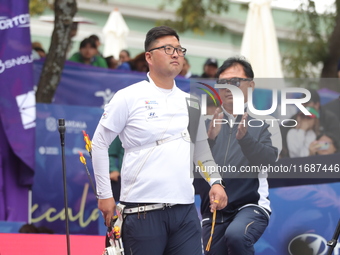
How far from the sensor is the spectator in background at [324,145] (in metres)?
8.98

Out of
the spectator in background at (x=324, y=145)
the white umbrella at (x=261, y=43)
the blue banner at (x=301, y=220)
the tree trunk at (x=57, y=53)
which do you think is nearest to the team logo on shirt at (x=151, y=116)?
the blue banner at (x=301, y=220)

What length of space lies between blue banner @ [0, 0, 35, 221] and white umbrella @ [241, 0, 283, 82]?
5633 mm

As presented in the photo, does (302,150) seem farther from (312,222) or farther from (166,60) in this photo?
(166,60)

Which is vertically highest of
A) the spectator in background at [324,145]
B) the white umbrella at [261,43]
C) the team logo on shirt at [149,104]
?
the white umbrella at [261,43]

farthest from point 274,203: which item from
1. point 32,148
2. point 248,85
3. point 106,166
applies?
point 106,166

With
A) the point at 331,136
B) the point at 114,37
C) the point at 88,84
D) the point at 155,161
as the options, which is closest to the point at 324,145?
the point at 331,136

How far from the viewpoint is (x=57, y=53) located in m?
10.3

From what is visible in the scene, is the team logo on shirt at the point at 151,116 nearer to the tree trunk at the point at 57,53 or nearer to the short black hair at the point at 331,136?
the short black hair at the point at 331,136

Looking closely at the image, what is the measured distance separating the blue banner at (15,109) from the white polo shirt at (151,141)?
12.8 ft

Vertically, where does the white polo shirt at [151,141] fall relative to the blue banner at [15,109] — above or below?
below

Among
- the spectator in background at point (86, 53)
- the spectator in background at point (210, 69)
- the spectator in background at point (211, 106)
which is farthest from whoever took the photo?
the spectator in background at point (210, 69)

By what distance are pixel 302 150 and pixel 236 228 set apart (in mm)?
3344

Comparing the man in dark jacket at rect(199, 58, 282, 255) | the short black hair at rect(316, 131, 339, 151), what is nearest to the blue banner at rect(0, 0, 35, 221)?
the man in dark jacket at rect(199, 58, 282, 255)

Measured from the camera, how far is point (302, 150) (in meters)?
9.12
